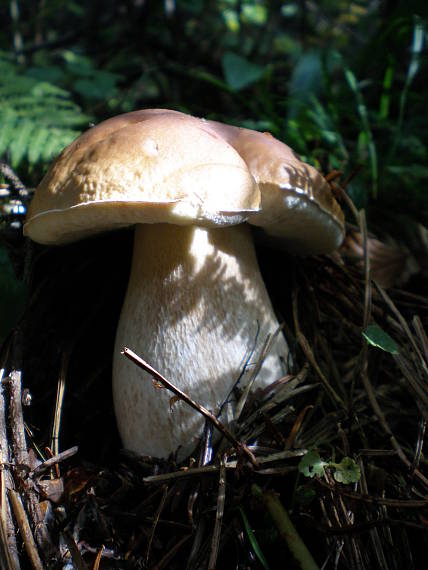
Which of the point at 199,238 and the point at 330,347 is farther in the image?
the point at 330,347

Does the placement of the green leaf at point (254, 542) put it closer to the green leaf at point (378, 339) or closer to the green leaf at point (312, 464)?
the green leaf at point (312, 464)

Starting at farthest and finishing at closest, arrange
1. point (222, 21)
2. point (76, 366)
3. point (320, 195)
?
point (222, 21)
point (76, 366)
point (320, 195)

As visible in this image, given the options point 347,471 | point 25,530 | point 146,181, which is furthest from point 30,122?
point 347,471

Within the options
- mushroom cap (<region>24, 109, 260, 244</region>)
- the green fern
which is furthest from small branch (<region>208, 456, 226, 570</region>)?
the green fern

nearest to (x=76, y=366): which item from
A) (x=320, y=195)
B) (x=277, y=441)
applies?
(x=277, y=441)

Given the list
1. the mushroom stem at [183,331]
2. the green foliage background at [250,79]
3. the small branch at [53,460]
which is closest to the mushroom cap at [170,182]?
the mushroom stem at [183,331]

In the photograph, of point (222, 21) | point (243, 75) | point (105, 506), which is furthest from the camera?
point (222, 21)

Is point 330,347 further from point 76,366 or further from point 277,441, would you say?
point 76,366

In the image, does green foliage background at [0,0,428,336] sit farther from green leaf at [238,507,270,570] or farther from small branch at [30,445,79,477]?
green leaf at [238,507,270,570]
